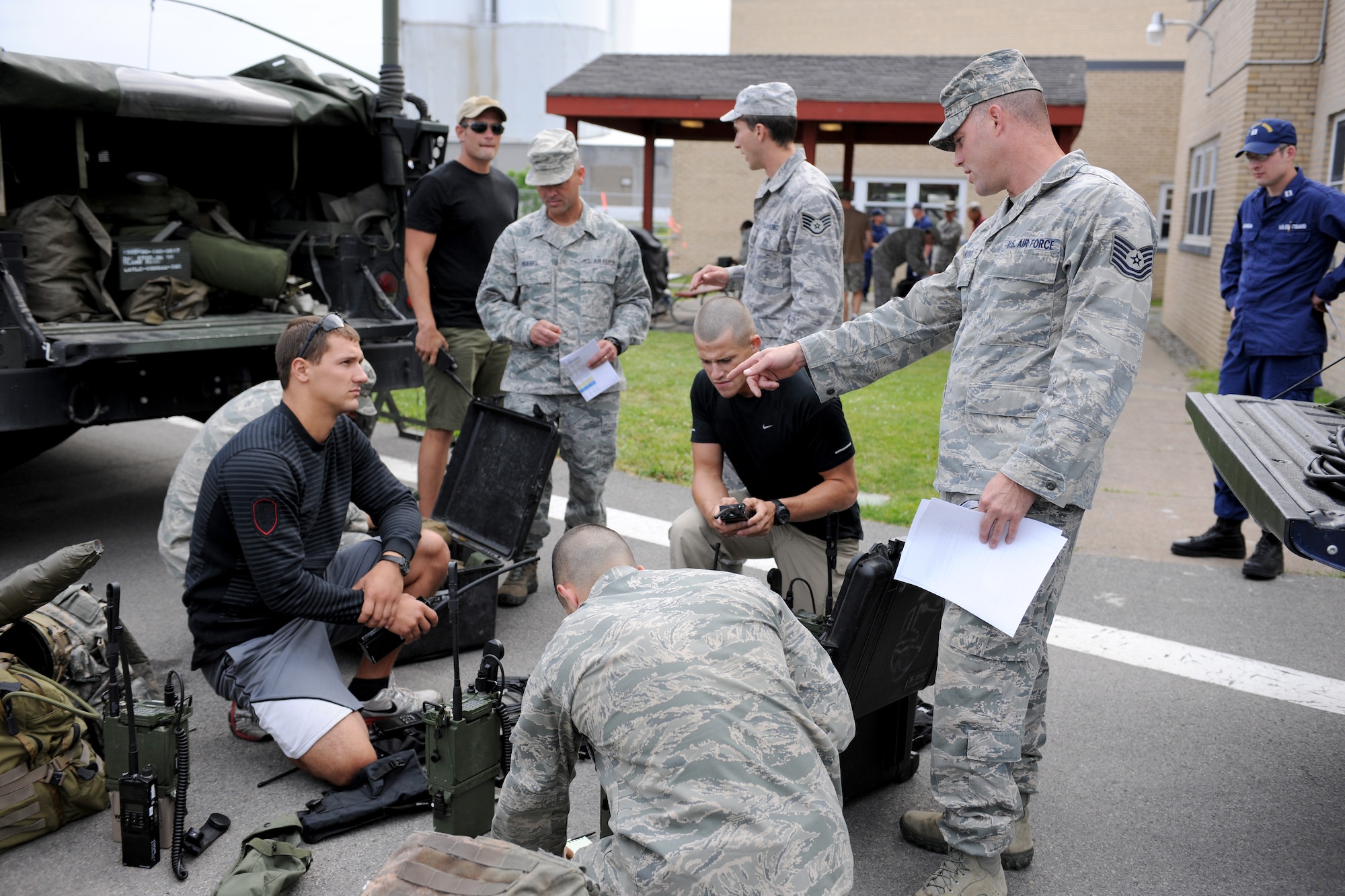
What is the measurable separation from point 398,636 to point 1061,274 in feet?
7.99

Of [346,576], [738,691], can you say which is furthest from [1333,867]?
[346,576]

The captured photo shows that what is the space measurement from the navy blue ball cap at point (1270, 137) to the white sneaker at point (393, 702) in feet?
15.4

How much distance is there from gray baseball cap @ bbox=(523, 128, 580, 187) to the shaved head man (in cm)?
291

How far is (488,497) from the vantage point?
194 inches

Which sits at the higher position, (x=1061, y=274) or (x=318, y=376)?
(x=1061, y=274)

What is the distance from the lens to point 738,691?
2.13 m

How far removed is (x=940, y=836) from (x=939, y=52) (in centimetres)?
3040

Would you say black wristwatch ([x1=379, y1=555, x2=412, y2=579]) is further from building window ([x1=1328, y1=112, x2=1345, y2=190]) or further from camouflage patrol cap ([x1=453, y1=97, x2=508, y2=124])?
building window ([x1=1328, y1=112, x2=1345, y2=190])

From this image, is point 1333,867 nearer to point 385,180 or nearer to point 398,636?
point 398,636

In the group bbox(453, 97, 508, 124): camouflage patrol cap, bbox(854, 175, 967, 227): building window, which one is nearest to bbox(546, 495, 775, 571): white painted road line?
bbox(453, 97, 508, 124): camouflage patrol cap

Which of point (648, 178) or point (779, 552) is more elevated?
point (648, 178)

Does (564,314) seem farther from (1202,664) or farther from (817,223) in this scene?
(1202,664)

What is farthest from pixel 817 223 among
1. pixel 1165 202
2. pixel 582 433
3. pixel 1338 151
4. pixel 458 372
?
pixel 1165 202

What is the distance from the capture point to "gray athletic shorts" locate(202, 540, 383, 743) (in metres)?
3.42
